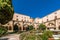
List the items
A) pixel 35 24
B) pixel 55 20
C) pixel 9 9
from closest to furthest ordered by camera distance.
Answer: pixel 9 9, pixel 55 20, pixel 35 24

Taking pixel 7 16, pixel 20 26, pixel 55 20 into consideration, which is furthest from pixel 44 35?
pixel 20 26

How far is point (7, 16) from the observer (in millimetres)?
25062

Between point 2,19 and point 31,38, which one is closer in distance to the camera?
point 31,38

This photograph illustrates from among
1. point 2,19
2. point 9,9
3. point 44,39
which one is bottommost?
point 44,39

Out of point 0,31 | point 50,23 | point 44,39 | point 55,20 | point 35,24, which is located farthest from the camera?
point 35,24

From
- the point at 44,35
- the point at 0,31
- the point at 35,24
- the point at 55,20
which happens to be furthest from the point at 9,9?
the point at 35,24

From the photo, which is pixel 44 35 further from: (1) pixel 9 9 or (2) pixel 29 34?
(1) pixel 9 9

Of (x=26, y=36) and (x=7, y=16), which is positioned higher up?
(x=7, y=16)

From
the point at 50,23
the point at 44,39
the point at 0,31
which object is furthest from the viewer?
the point at 50,23

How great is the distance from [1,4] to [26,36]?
1240 centimetres

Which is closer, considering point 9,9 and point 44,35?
point 44,35

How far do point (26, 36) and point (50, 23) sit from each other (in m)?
46.7

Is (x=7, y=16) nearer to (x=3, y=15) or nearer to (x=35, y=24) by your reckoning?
(x=3, y=15)

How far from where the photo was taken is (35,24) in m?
65.3
